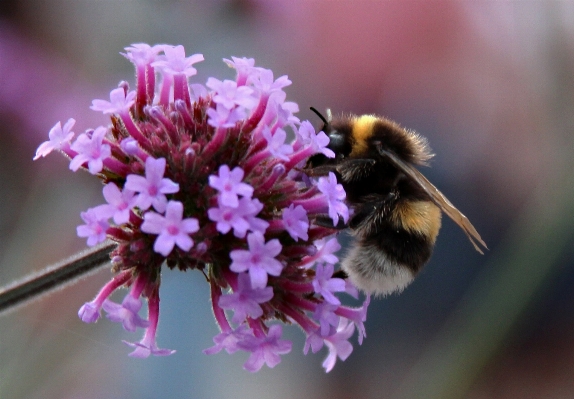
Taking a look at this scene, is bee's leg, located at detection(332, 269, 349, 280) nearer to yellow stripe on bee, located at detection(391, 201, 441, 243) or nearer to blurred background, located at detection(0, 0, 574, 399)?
yellow stripe on bee, located at detection(391, 201, 441, 243)

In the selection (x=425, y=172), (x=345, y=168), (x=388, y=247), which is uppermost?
(x=345, y=168)

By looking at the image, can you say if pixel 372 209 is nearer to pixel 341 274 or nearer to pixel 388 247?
pixel 388 247

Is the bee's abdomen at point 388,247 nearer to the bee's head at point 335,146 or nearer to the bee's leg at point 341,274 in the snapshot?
the bee's leg at point 341,274

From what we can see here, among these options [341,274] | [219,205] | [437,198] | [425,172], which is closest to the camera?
[219,205]

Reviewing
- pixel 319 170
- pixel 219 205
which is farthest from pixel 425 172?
pixel 219 205

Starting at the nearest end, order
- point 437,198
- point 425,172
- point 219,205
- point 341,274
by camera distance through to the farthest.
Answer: point 219,205, point 437,198, point 341,274, point 425,172

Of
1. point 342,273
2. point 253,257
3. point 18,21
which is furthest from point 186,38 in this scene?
point 253,257

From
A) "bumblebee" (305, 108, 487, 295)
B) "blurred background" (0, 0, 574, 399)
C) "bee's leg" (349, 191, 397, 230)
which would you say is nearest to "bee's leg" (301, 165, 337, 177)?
"bumblebee" (305, 108, 487, 295)

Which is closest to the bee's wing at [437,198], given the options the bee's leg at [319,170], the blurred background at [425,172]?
the bee's leg at [319,170]
